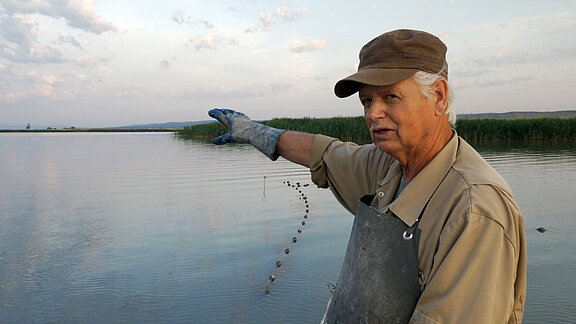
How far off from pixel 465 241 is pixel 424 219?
204mm

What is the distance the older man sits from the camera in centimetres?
134

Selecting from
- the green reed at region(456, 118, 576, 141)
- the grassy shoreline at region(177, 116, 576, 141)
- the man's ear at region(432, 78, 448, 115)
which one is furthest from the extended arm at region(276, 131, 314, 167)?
the green reed at region(456, 118, 576, 141)

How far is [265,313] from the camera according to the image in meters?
3.76

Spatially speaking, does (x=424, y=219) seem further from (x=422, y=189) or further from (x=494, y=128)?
(x=494, y=128)

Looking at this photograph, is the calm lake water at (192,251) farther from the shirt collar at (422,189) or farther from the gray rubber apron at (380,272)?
the shirt collar at (422,189)

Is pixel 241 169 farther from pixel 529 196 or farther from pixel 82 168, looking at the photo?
pixel 529 196

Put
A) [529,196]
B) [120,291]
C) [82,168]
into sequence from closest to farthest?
[120,291] < [529,196] < [82,168]

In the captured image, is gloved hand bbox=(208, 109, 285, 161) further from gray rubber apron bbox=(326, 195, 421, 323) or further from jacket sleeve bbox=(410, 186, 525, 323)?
jacket sleeve bbox=(410, 186, 525, 323)

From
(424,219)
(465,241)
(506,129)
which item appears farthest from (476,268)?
(506,129)

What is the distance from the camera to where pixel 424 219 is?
1.54m

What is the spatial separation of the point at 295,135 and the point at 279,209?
535 cm

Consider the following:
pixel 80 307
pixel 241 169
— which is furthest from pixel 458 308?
pixel 241 169

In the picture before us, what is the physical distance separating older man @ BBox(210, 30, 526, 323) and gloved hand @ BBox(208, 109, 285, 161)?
641mm

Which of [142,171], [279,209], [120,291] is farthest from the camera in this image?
[142,171]
